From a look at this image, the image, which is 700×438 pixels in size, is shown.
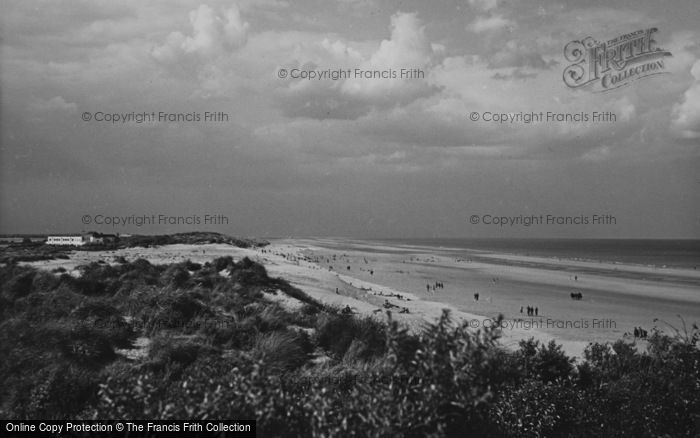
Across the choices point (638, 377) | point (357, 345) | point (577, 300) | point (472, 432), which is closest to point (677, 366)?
point (638, 377)

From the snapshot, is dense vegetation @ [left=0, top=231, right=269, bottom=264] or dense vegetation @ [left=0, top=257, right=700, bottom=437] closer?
dense vegetation @ [left=0, top=257, right=700, bottom=437]

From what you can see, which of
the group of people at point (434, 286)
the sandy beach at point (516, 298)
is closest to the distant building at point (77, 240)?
the sandy beach at point (516, 298)

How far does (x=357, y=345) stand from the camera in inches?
373

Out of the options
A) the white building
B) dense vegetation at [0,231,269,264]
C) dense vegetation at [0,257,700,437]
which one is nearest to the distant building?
the white building

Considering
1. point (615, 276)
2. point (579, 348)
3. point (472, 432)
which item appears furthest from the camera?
point (615, 276)

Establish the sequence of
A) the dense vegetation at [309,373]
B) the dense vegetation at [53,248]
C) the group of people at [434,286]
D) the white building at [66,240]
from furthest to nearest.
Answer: the white building at [66,240] → the group of people at [434,286] → the dense vegetation at [53,248] → the dense vegetation at [309,373]

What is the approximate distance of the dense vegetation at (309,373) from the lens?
4762 millimetres

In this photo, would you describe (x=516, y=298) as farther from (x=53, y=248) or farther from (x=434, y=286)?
(x=53, y=248)

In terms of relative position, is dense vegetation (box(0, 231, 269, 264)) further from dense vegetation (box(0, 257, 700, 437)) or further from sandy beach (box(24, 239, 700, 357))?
dense vegetation (box(0, 257, 700, 437))

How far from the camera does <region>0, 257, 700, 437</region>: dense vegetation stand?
4762 mm

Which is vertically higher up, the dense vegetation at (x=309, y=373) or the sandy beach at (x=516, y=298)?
the dense vegetation at (x=309, y=373)

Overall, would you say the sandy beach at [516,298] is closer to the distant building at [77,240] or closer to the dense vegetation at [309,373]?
the dense vegetation at [309,373]

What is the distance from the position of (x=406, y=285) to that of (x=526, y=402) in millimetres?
34274

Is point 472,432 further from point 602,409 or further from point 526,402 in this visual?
point 602,409
